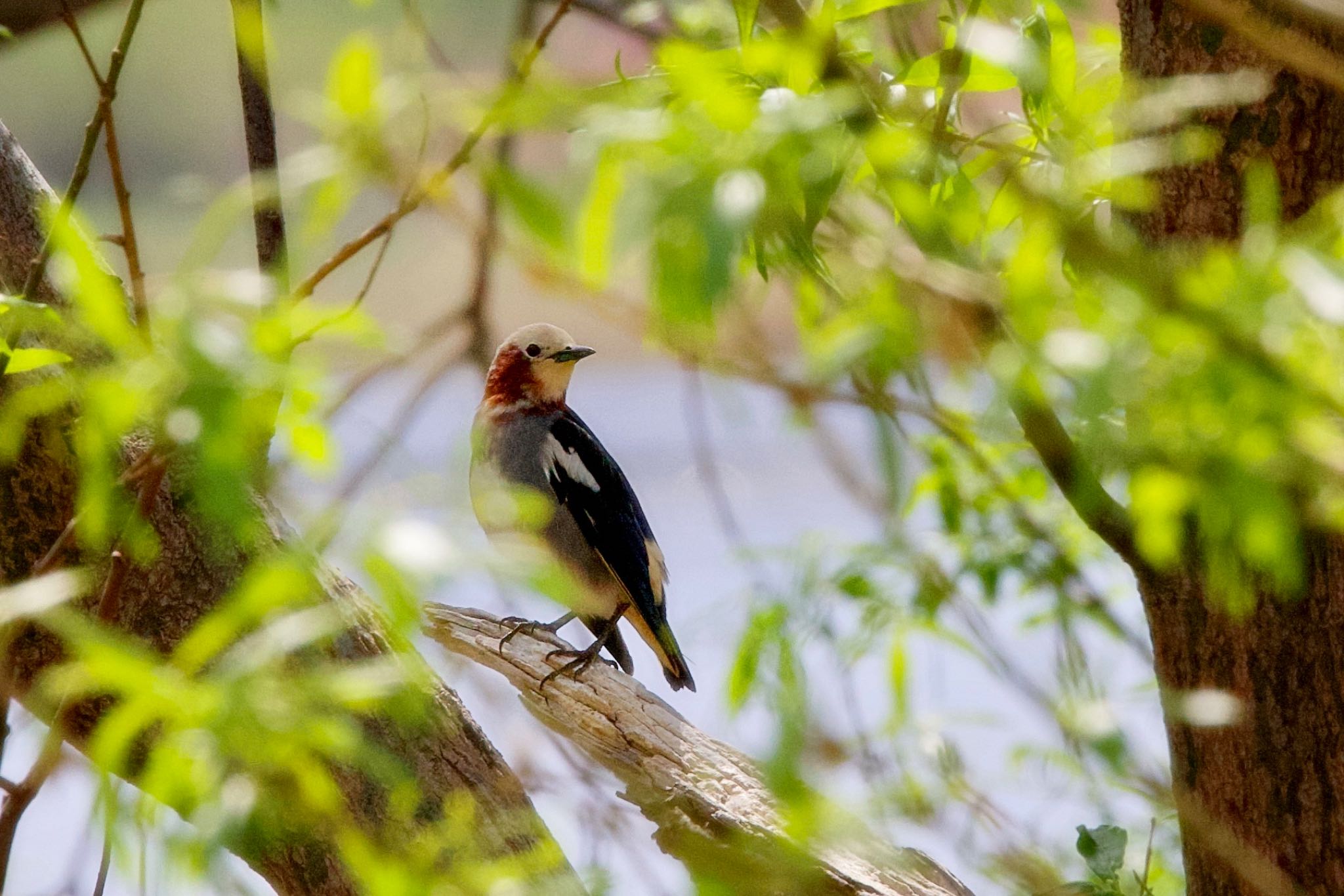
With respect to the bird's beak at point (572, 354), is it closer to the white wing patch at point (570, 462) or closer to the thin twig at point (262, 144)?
the white wing patch at point (570, 462)

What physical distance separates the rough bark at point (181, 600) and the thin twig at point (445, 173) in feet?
2.37

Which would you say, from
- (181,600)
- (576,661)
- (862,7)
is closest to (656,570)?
(576,661)

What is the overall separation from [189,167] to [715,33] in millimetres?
3795

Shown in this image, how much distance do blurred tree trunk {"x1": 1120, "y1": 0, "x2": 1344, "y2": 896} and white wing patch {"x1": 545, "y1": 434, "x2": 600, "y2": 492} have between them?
2.06 m

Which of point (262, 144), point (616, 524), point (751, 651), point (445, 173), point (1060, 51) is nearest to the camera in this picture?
point (445, 173)

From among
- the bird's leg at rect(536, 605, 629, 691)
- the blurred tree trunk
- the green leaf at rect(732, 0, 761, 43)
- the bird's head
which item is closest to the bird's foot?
the bird's leg at rect(536, 605, 629, 691)

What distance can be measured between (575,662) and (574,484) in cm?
98

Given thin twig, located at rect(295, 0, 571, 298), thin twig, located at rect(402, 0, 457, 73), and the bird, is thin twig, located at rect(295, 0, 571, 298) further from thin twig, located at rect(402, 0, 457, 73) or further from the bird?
the bird

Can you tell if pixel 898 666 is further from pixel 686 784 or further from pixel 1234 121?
pixel 1234 121

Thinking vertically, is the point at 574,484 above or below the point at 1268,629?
above

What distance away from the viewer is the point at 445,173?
101 centimetres

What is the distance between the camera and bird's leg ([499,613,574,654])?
2773mm

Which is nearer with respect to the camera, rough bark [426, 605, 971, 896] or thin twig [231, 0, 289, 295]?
thin twig [231, 0, 289, 295]

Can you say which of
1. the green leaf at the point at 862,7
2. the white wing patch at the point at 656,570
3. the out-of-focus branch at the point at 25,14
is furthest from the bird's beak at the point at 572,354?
the green leaf at the point at 862,7
